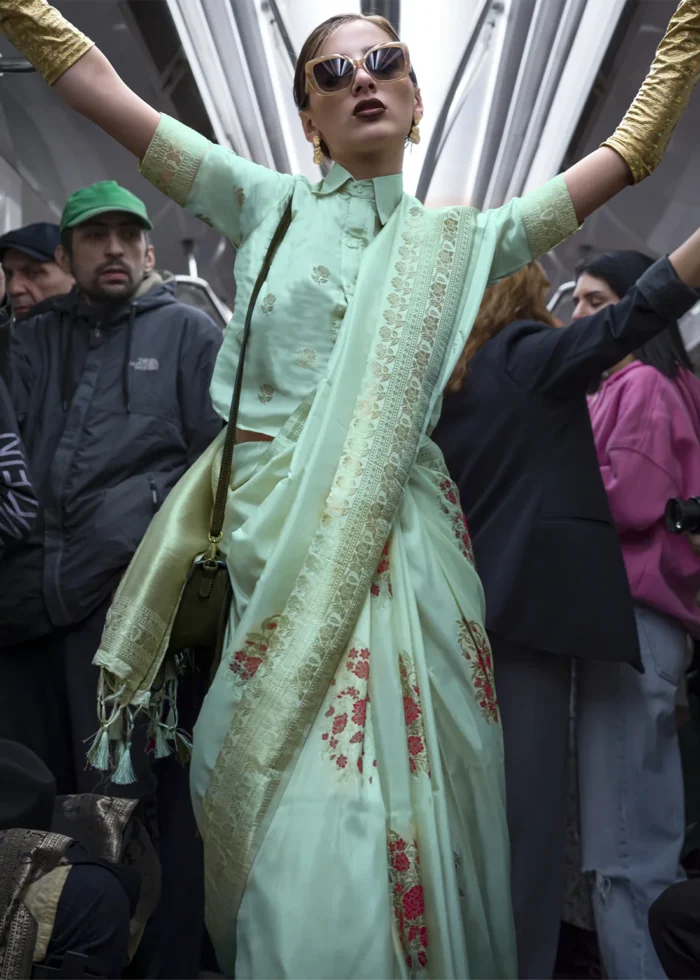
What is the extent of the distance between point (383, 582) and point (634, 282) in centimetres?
136

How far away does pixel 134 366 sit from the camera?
2518mm

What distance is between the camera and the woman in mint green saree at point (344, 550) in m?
1.50

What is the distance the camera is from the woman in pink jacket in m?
2.20

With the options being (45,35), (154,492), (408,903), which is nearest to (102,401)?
(154,492)

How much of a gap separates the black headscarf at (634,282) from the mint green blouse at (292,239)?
0.87m

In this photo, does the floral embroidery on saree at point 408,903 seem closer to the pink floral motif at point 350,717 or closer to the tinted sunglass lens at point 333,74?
the pink floral motif at point 350,717

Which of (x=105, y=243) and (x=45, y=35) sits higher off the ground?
(x=45, y=35)

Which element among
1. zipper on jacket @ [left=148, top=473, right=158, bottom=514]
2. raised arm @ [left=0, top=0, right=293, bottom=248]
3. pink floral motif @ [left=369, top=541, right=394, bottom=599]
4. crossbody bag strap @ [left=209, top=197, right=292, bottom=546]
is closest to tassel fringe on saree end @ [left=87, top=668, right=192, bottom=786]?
crossbody bag strap @ [left=209, top=197, right=292, bottom=546]

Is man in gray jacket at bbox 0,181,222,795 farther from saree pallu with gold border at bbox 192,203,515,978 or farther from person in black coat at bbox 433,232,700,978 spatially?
saree pallu with gold border at bbox 192,203,515,978

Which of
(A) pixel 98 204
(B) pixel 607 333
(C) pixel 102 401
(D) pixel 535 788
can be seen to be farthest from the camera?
(A) pixel 98 204

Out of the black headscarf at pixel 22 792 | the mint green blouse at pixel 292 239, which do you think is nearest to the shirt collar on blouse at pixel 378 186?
the mint green blouse at pixel 292 239

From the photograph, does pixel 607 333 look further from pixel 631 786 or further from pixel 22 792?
pixel 22 792

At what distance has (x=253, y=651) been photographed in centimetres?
163

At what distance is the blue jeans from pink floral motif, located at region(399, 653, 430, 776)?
2.60 ft
